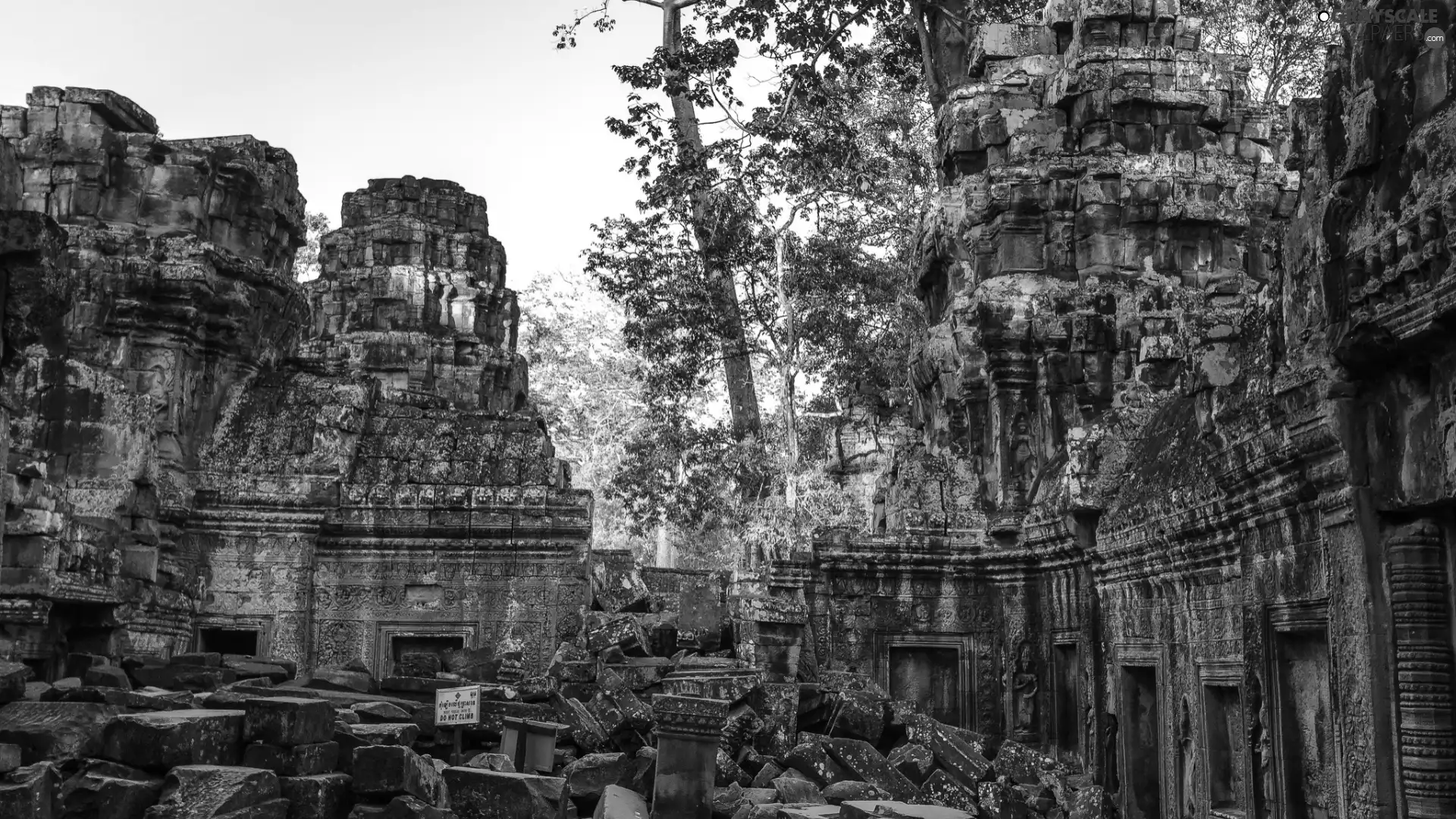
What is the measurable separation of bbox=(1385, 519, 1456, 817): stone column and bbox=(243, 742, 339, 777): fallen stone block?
4459mm

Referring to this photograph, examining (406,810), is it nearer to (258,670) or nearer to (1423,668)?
(258,670)

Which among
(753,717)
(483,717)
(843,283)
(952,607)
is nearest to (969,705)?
(952,607)

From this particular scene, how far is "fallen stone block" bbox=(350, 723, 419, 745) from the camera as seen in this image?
6.98 meters

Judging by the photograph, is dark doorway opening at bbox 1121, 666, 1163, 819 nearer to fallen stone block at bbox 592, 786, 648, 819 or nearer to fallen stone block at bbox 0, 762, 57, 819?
fallen stone block at bbox 592, 786, 648, 819

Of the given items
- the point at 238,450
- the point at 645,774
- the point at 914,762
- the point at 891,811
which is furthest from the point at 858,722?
the point at 238,450

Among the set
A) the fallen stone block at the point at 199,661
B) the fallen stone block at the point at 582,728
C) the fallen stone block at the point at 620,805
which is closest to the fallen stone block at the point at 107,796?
the fallen stone block at the point at 620,805

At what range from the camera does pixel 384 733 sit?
7.07m

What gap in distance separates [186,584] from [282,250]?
3461 mm

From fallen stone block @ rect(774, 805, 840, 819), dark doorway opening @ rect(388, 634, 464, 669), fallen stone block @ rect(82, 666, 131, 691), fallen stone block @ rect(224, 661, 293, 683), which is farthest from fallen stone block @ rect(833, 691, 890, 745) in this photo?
fallen stone block @ rect(82, 666, 131, 691)

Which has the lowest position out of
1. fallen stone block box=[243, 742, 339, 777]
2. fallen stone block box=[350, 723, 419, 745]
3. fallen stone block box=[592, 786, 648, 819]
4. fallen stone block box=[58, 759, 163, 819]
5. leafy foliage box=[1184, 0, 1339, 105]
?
fallen stone block box=[592, 786, 648, 819]

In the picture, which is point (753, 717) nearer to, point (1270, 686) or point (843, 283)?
point (1270, 686)

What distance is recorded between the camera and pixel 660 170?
18312 millimetres

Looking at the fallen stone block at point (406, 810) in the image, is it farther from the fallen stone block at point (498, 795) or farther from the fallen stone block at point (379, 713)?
the fallen stone block at point (379, 713)

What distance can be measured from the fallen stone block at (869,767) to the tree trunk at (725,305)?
12.6 m
